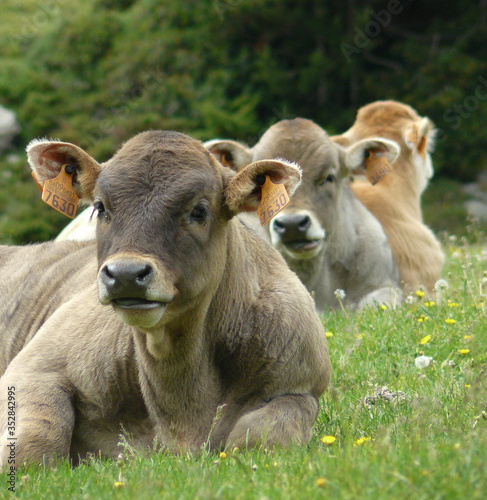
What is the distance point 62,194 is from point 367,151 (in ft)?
14.2

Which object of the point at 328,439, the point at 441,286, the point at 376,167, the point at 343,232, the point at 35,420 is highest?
the point at 328,439

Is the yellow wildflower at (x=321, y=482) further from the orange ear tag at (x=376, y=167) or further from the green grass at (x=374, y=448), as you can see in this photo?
the orange ear tag at (x=376, y=167)

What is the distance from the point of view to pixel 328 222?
762 cm

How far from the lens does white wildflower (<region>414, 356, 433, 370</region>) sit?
484 centimetres

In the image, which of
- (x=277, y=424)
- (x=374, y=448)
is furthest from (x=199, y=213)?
(x=374, y=448)

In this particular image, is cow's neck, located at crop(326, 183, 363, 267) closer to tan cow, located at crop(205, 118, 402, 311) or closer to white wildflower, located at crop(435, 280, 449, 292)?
tan cow, located at crop(205, 118, 402, 311)

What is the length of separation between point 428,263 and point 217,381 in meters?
5.00

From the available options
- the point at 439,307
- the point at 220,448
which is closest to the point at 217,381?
the point at 220,448

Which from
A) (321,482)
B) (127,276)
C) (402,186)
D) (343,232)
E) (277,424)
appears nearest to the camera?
(321,482)

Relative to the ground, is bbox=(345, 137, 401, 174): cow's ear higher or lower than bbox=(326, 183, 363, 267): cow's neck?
higher

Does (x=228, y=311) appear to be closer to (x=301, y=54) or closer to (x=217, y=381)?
(x=217, y=381)

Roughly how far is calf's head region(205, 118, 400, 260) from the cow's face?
260 centimetres

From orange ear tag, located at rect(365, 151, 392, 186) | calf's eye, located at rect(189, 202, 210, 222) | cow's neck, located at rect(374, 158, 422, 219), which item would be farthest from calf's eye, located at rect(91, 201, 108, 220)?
cow's neck, located at rect(374, 158, 422, 219)

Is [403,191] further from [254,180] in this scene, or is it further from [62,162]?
[62,162]
